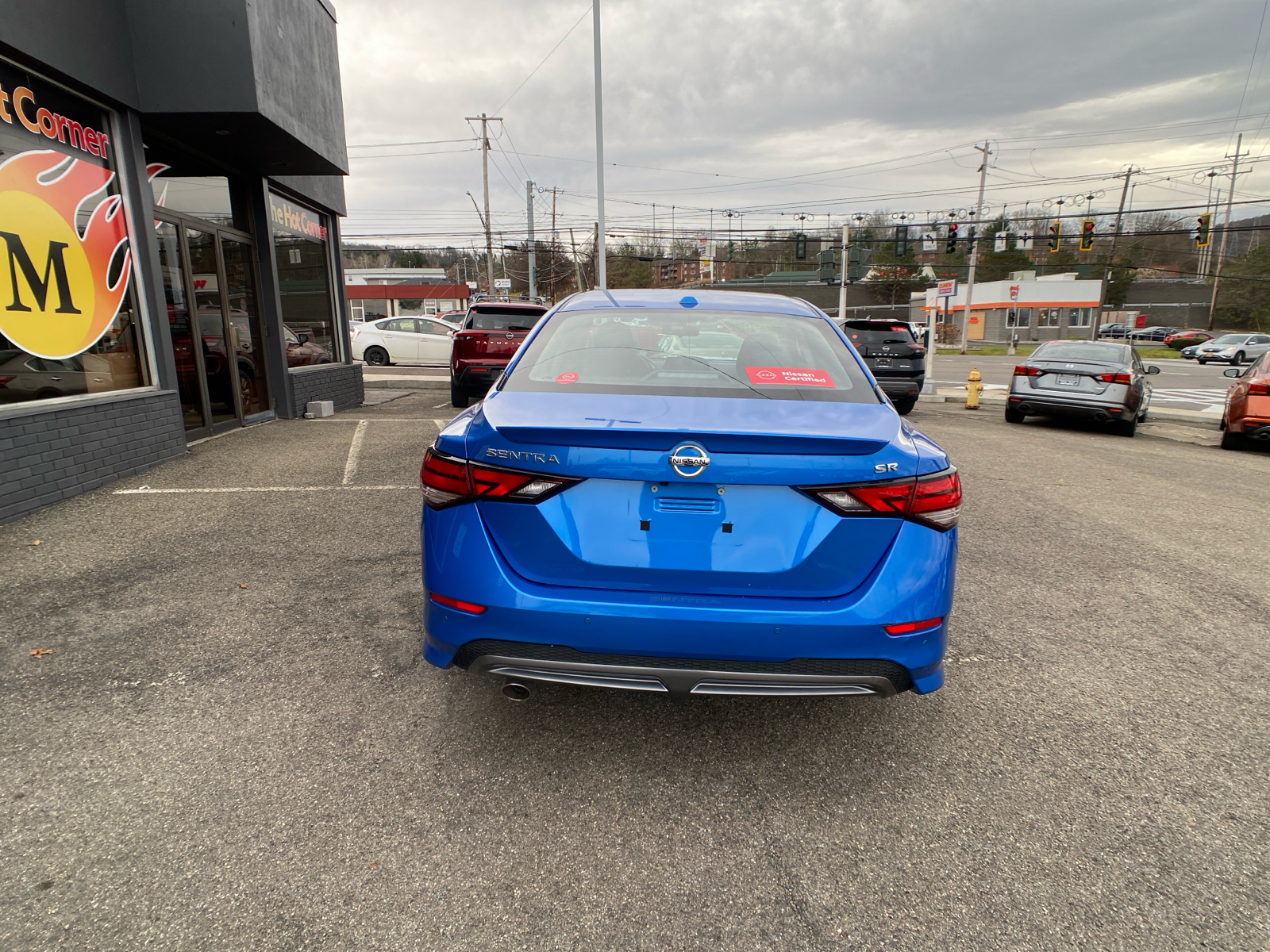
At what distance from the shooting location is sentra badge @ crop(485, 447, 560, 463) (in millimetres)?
2223

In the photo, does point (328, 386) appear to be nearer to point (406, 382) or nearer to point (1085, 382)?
point (406, 382)

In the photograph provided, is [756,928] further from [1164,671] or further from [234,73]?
[234,73]

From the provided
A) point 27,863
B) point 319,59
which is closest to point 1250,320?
point 319,59

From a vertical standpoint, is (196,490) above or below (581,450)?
below

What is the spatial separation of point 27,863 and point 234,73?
7721 mm

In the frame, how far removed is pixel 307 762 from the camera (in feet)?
8.48

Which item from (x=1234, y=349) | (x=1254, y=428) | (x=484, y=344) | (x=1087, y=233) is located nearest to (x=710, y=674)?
(x=484, y=344)

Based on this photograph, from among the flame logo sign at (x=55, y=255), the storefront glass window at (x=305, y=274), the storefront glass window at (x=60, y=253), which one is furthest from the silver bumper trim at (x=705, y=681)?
the storefront glass window at (x=305, y=274)

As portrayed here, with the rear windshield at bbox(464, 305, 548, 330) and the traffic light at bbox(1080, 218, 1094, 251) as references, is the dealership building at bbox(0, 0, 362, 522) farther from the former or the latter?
the traffic light at bbox(1080, 218, 1094, 251)

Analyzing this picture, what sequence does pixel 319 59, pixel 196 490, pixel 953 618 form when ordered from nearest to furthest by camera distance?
pixel 953 618 < pixel 196 490 < pixel 319 59

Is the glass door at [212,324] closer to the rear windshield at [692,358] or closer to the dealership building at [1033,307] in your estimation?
the rear windshield at [692,358]

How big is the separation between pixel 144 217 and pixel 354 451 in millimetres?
3113

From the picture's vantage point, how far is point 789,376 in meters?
2.77

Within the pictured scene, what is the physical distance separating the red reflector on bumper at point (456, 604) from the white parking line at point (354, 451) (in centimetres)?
479
